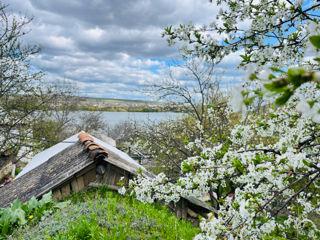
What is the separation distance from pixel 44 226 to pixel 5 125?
9.13 metres

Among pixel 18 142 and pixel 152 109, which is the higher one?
pixel 152 109

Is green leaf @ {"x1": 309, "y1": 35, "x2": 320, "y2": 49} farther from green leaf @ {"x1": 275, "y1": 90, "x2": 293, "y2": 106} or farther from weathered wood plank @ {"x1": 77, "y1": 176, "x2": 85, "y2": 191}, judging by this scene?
weathered wood plank @ {"x1": 77, "y1": 176, "x2": 85, "y2": 191}

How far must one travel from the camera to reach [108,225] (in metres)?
3.67

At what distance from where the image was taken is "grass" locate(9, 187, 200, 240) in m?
3.35

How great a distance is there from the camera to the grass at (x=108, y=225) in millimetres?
3354

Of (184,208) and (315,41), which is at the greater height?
(315,41)

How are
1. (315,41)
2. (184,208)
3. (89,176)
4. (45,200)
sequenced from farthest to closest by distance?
1. (184,208)
2. (89,176)
3. (45,200)
4. (315,41)

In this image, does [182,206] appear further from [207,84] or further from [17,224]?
[207,84]

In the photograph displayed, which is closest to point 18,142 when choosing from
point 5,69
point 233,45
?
point 5,69

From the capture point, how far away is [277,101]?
60 cm

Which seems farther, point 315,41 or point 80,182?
point 80,182

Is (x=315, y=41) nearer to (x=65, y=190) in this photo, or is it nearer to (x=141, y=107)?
(x=65, y=190)

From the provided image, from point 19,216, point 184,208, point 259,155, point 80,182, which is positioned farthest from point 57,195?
point 259,155

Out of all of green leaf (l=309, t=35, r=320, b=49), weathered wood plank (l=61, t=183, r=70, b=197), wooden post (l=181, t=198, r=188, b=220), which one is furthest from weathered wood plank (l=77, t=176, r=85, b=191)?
green leaf (l=309, t=35, r=320, b=49)
